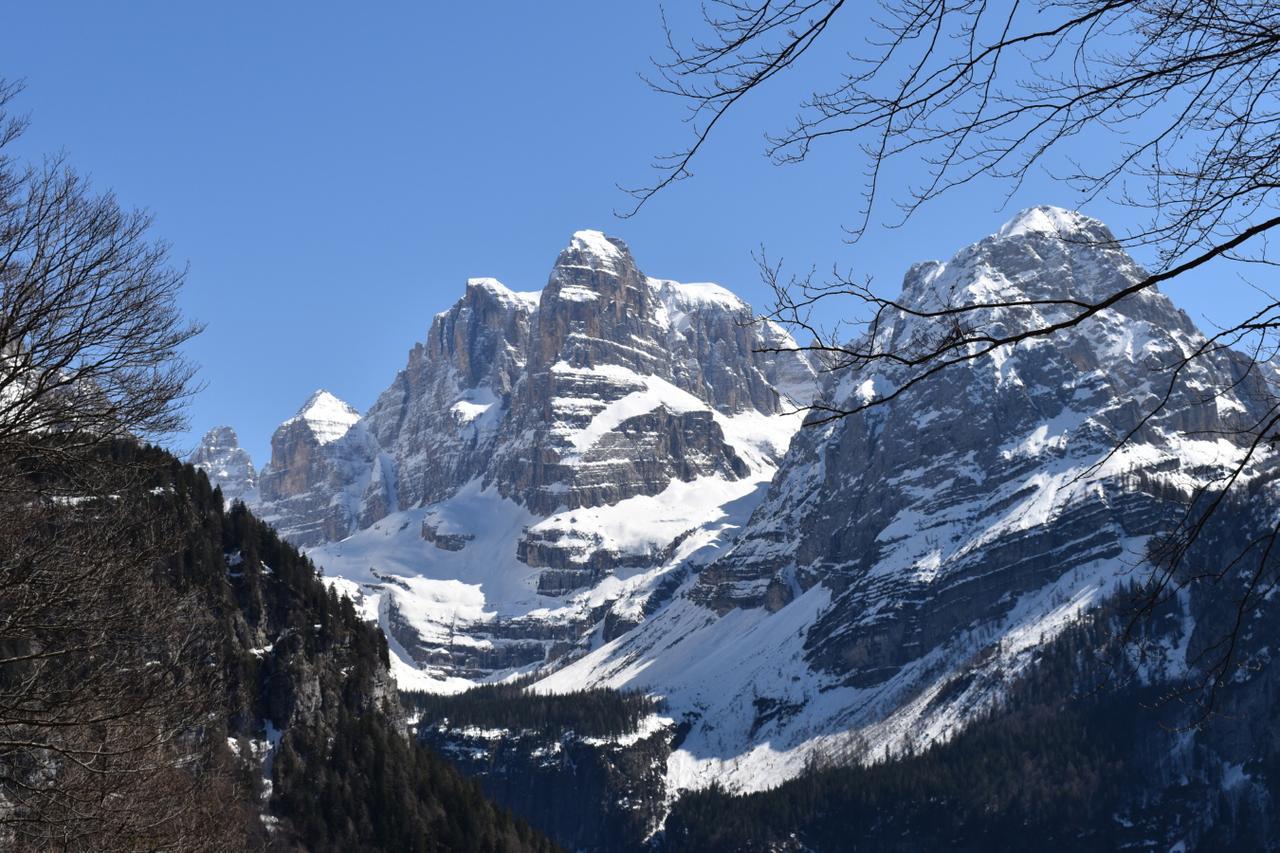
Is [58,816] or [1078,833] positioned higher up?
[58,816]

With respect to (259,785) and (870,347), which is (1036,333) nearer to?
(870,347)

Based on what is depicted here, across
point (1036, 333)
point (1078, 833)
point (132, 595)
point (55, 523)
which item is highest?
point (55, 523)

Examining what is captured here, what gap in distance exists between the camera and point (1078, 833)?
184 m

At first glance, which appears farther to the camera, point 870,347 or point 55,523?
point 55,523

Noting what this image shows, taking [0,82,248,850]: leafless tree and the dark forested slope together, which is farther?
the dark forested slope

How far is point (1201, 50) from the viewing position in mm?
8602

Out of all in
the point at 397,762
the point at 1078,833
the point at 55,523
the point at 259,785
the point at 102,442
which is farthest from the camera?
the point at 1078,833

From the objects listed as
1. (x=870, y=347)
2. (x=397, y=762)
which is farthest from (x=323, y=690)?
(x=870, y=347)

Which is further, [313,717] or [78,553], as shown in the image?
[313,717]

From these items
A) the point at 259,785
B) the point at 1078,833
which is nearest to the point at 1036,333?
the point at 259,785

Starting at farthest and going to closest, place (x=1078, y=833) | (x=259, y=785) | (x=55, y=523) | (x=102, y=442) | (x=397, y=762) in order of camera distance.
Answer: (x=1078, y=833) < (x=397, y=762) < (x=259, y=785) < (x=55, y=523) < (x=102, y=442)

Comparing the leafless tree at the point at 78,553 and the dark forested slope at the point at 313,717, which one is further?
the dark forested slope at the point at 313,717

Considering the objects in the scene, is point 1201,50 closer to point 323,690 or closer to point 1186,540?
point 1186,540

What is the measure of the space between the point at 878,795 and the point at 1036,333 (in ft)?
643
